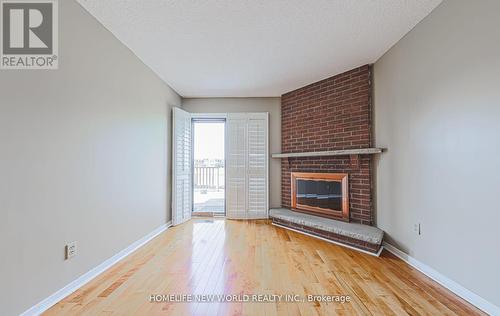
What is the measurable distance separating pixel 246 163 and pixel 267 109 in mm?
1189

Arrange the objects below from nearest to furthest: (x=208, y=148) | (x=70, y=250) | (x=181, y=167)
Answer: (x=70, y=250)
(x=181, y=167)
(x=208, y=148)

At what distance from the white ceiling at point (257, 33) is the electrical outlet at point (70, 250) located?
2067 mm

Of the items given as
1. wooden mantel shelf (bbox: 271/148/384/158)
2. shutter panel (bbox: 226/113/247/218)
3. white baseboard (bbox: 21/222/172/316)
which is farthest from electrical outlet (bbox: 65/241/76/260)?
wooden mantel shelf (bbox: 271/148/384/158)

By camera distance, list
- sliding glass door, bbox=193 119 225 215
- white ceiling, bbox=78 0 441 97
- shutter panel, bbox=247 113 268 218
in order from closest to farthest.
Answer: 1. white ceiling, bbox=78 0 441 97
2. shutter panel, bbox=247 113 268 218
3. sliding glass door, bbox=193 119 225 215

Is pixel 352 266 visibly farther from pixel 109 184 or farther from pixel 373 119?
pixel 109 184

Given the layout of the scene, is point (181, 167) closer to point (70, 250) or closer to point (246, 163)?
point (246, 163)

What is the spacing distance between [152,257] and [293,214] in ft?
7.67

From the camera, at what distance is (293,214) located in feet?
14.1

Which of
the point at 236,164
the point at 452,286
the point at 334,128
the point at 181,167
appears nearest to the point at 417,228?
the point at 452,286

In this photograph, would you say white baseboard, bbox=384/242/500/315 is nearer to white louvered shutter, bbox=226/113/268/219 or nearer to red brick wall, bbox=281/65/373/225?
red brick wall, bbox=281/65/373/225

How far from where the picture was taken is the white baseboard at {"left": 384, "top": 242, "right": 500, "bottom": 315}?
180 centimetres

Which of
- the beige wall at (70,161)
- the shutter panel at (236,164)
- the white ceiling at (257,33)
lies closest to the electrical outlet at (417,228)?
the white ceiling at (257,33)

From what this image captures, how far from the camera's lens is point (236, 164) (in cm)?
506
